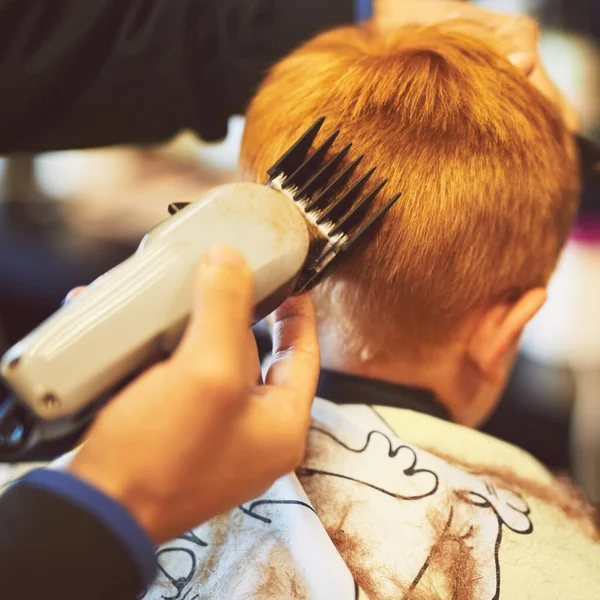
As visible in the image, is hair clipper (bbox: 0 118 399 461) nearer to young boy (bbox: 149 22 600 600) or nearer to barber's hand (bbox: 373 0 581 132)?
young boy (bbox: 149 22 600 600)

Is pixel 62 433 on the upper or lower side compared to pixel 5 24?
lower

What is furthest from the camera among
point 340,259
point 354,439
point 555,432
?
point 555,432

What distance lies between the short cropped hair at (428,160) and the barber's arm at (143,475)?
22 cm

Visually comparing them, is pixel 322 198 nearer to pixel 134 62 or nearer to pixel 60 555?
pixel 60 555

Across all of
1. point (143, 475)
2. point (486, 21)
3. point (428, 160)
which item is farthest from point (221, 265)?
point (486, 21)

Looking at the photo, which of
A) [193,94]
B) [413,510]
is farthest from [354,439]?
[193,94]

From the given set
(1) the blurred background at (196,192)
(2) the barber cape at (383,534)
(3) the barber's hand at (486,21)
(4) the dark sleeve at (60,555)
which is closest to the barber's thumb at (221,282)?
(4) the dark sleeve at (60,555)

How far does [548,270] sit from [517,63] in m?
0.22

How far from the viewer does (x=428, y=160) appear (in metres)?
0.55

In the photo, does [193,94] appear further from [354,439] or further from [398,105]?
[354,439]

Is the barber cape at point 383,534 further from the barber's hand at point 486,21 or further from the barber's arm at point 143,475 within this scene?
the barber's hand at point 486,21

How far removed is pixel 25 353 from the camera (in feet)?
1.17

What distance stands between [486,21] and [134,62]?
452 millimetres

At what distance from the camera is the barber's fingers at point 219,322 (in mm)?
348
